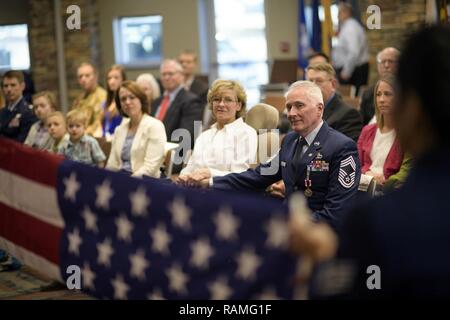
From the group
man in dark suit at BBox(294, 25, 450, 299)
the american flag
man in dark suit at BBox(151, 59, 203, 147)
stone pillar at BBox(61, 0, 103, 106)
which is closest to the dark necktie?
the american flag

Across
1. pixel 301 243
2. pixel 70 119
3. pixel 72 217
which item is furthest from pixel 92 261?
pixel 70 119

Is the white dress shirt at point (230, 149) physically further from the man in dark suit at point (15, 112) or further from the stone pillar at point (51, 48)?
the stone pillar at point (51, 48)

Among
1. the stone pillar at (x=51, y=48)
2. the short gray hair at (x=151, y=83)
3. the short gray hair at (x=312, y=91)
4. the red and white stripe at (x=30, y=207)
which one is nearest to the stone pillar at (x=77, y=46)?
the stone pillar at (x=51, y=48)

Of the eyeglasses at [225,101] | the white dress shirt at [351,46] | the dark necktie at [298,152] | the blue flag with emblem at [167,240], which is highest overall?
the white dress shirt at [351,46]

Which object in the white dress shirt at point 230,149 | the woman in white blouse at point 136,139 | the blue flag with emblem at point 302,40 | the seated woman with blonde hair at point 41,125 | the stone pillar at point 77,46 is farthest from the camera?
the stone pillar at point 77,46

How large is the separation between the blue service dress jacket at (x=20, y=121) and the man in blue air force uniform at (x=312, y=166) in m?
3.30

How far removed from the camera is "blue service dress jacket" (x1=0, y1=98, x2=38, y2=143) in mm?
7211

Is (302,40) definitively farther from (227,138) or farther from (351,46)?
(227,138)

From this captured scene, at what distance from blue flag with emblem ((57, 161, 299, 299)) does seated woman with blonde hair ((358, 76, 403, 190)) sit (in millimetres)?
1928

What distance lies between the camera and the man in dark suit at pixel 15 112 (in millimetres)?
7223

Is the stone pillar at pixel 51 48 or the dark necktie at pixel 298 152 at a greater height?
the stone pillar at pixel 51 48

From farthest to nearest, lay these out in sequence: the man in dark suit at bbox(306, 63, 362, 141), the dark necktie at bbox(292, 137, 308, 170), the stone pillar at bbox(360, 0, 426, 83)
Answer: the stone pillar at bbox(360, 0, 426, 83), the man in dark suit at bbox(306, 63, 362, 141), the dark necktie at bbox(292, 137, 308, 170)

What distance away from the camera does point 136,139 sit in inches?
232

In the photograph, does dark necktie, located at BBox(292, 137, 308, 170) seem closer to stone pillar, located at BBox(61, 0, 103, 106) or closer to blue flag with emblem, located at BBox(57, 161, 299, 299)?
blue flag with emblem, located at BBox(57, 161, 299, 299)
